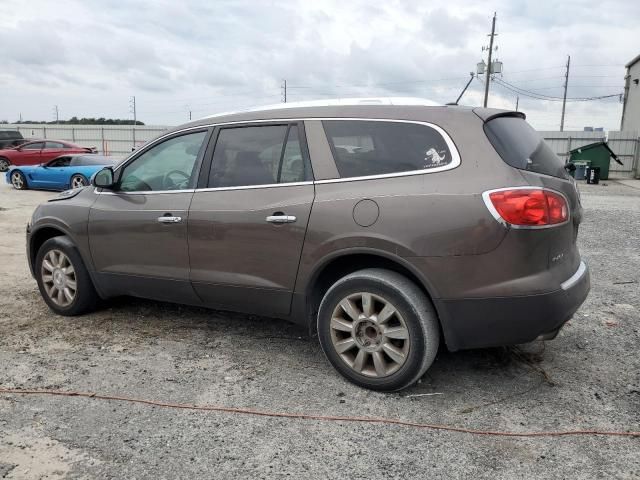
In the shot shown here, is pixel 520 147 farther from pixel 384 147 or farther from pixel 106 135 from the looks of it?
pixel 106 135

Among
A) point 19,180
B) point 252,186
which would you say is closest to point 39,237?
point 252,186

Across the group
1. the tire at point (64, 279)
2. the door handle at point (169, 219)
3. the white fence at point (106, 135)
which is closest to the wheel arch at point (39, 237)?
the tire at point (64, 279)

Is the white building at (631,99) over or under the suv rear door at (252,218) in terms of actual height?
over

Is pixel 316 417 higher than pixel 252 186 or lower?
lower

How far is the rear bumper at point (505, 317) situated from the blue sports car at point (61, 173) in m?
13.1

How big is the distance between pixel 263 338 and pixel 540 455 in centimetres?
223

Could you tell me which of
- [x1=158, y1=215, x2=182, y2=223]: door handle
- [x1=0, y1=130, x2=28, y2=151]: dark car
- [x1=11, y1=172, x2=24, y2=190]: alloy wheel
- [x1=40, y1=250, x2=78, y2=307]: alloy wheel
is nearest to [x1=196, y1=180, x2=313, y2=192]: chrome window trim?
[x1=158, y1=215, x2=182, y2=223]: door handle

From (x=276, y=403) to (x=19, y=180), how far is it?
16.0 metres

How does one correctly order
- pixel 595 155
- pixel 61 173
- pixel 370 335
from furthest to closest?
pixel 595 155
pixel 61 173
pixel 370 335

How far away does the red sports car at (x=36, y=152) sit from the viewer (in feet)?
67.2

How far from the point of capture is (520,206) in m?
2.90

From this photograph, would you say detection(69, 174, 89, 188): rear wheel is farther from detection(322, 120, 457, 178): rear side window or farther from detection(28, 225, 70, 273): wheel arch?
detection(322, 120, 457, 178): rear side window

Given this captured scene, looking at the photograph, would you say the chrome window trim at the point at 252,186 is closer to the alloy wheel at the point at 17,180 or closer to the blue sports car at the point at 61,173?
the blue sports car at the point at 61,173

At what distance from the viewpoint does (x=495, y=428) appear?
2.96 m
